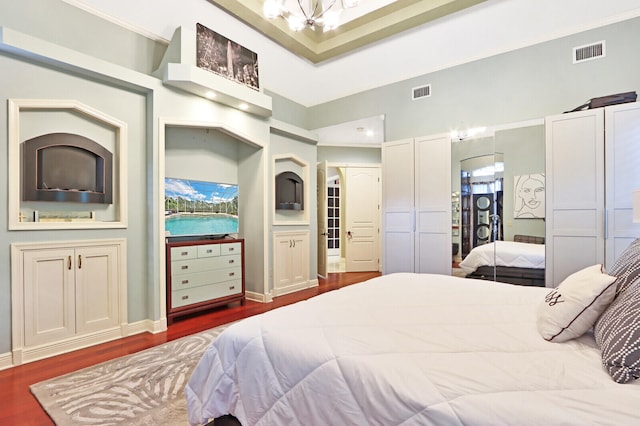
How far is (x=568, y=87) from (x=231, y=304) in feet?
15.9

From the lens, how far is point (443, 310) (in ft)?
5.46

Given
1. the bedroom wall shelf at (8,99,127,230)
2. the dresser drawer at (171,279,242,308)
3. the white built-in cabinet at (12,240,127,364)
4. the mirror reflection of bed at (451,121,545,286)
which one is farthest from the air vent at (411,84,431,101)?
the white built-in cabinet at (12,240,127,364)

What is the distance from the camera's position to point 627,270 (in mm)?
1431

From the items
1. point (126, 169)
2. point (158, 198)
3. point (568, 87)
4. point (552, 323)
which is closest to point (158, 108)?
point (126, 169)

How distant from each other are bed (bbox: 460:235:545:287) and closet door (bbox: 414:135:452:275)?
31cm

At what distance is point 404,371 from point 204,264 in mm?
3284

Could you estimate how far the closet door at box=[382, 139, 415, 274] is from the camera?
427 cm

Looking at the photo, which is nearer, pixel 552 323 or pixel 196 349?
pixel 552 323

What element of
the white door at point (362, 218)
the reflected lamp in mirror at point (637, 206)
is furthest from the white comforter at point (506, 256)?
the white door at point (362, 218)

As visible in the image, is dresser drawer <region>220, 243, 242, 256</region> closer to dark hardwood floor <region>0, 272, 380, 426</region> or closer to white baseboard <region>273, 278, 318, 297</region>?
dark hardwood floor <region>0, 272, 380, 426</region>

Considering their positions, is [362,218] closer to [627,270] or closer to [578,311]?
[627,270]

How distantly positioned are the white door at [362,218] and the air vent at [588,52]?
3943 mm

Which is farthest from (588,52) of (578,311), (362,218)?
(362,218)

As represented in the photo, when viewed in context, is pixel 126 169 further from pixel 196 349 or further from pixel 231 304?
pixel 231 304
